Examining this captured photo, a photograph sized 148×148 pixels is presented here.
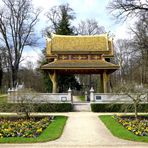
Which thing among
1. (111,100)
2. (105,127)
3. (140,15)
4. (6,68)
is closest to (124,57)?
(6,68)

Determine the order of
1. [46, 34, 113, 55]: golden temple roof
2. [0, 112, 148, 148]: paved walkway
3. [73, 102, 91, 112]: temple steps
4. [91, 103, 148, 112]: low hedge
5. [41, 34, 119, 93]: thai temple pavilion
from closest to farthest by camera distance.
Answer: [0, 112, 148, 148]: paved walkway, [91, 103, 148, 112]: low hedge, [73, 102, 91, 112]: temple steps, [41, 34, 119, 93]: thai temple pavilion, [46, 34, 113, 55]: golden temple roof

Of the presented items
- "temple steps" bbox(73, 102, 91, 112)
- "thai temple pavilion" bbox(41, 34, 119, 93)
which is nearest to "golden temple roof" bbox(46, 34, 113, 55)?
"thai temple pavilion" bbox(41, 34, 119, 93)

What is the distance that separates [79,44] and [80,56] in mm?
2083

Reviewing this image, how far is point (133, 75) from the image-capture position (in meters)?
58.2

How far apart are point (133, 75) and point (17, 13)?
82.2 ft

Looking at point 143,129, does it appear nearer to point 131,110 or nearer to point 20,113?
point 20,113

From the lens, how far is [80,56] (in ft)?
116

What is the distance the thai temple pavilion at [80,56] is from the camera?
33.2m

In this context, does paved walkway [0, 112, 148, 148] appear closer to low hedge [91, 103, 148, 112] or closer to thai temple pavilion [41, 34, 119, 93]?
low hedge [91, 103, 148, 112]

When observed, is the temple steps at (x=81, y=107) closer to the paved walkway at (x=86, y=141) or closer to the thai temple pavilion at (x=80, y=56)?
the thai temple pavilion at (x=80, y=56)

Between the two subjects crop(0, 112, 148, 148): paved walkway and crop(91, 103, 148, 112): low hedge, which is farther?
crop(91, 103, 148, 112): low hedge

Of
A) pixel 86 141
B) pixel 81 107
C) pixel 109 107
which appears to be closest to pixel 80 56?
pixel 81 107

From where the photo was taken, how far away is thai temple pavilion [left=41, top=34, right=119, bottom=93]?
1307 inches

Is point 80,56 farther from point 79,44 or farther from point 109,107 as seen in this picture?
point 109,107
